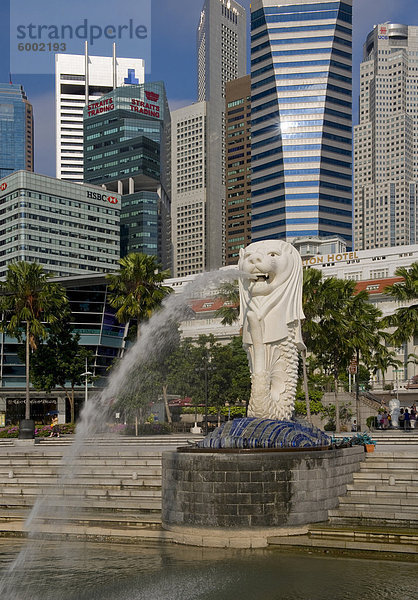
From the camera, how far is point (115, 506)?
2247 centimetres

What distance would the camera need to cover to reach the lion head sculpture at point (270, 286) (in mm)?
24672

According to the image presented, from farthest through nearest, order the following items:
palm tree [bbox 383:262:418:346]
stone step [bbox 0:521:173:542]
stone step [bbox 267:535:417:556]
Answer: palm tree [bbox 383:262:418:346], stone step [bbox 0:521:173:542], stone step [bbox 267:535:417:556]

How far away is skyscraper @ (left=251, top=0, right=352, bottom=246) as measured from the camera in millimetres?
187125

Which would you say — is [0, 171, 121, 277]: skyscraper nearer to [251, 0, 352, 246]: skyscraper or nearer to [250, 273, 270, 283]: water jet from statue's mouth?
[251, 0, 352, 246]: skyscraper

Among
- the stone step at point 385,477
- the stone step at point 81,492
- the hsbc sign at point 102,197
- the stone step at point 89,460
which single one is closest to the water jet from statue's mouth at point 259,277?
the stone step at point 385,477

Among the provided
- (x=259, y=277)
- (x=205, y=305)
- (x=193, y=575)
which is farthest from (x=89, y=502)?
(x=205, y=305)

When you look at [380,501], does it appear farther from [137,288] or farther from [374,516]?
[137,288]

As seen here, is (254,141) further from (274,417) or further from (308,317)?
(274,417)

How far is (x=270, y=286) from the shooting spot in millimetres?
24719

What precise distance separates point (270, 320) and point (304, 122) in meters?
172

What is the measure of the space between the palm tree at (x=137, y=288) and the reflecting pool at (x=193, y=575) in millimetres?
31716

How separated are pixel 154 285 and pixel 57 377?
1639 cm

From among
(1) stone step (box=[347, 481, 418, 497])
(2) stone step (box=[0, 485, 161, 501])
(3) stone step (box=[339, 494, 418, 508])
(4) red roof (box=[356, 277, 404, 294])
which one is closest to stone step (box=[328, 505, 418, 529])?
(3) stone step (box=[339, 494, 418, 508])

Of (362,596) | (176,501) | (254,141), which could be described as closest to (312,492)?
(176,501)
